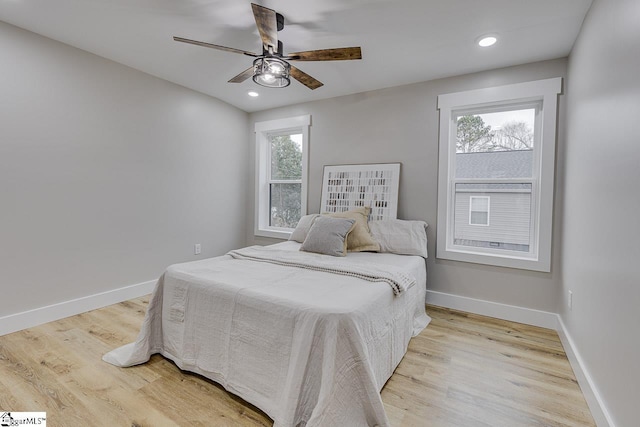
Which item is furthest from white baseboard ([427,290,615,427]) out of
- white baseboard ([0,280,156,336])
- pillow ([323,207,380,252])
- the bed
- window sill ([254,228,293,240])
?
white baseboard ([0,280,156,336])

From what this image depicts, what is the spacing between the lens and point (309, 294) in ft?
5.36

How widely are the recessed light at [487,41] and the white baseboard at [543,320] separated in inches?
90.9

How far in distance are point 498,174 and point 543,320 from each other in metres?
1.39

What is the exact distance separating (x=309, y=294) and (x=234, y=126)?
3.40 m

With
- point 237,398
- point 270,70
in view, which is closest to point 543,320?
point 237,398

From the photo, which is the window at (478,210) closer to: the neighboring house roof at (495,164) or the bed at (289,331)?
the neighboring house roof at (495,164)

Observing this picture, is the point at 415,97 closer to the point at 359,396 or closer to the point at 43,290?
the point at 359,396

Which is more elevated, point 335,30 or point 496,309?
point 335,30

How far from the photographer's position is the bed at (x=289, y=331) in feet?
4.51

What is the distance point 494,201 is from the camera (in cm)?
295

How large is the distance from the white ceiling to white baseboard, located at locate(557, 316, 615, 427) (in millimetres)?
2292

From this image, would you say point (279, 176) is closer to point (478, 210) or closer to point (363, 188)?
point (363, 188)

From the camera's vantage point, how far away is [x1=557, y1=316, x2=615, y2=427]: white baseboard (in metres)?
1.44

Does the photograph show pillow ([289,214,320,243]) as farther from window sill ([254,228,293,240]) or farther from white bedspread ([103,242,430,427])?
white bedspread ([103,242,430,427])
